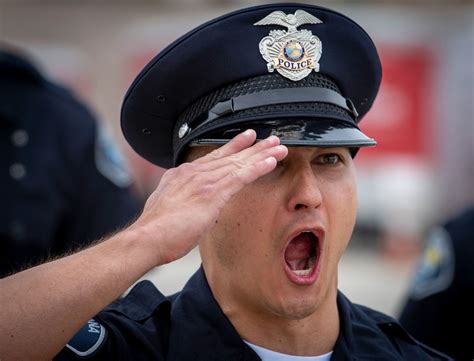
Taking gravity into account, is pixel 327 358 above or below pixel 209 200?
below

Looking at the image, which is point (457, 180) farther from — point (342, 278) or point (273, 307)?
point (273, 307)

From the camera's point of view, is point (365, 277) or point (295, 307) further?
point (365, 277)

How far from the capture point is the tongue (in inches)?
92.0

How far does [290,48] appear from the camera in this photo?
239cm

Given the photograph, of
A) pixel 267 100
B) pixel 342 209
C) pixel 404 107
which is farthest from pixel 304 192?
pixel 404 107

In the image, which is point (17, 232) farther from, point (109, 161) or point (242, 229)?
point (242, 229)

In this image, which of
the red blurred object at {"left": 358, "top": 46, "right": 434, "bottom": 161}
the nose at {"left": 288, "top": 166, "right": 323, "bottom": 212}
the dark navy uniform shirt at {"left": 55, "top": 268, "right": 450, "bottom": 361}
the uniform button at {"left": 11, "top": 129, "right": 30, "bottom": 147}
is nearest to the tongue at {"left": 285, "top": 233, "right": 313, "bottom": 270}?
the nose at {"left": 288, "top": 166, "right": 323, "bottom": 212}

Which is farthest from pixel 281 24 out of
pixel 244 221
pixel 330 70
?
pixel 244 221

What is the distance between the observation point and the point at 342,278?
11727mm

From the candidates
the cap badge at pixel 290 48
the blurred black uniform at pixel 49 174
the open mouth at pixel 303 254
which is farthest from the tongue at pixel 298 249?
the blurred black uniform at pixel 49 174

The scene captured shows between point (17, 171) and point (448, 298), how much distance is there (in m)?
1.76

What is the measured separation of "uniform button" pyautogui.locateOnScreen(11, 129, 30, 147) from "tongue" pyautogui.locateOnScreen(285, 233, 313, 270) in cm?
201

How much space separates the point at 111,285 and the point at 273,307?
0.43 meters

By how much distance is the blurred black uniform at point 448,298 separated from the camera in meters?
3.75
